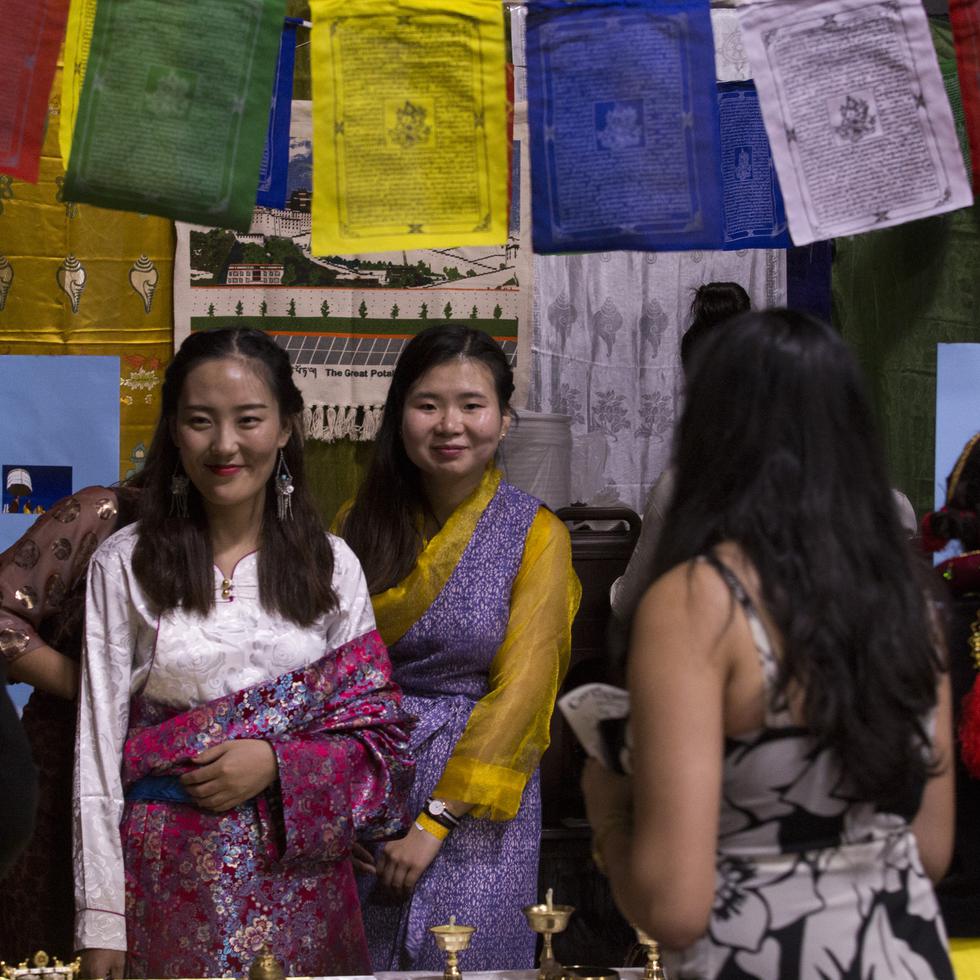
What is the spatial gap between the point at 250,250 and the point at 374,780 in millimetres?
1925

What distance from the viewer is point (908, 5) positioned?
7.50 feet

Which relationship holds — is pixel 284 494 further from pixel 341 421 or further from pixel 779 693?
pixel 341 421

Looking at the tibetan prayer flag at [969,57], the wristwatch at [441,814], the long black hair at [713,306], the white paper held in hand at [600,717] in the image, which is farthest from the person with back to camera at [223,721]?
the long black hair at [713,306]

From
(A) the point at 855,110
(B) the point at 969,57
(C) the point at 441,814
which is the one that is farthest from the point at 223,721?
(B) the point at 969,57

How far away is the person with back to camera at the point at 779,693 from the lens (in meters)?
1.23

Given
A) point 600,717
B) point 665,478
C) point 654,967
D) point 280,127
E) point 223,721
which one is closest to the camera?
point 600,717

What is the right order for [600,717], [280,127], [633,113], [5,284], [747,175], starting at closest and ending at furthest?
[600,717] → [633,113] → [280,127] → [747,175] → [5,284]

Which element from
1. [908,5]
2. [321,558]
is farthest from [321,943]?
[908,5]

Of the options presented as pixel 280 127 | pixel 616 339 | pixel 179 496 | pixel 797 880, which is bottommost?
pixel 797 880

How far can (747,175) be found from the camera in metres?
3.38

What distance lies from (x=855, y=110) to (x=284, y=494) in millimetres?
1113

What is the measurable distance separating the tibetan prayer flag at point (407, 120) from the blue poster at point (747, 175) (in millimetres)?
1115

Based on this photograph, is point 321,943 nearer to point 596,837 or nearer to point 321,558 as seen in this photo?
point 321,558

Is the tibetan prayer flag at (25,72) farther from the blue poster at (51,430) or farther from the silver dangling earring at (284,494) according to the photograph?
the blue poster at (51,430)
